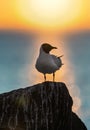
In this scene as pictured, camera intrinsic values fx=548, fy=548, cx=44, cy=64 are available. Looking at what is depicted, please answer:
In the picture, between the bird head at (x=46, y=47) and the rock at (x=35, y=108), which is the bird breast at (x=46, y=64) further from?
the rock at (x=35, y=108)

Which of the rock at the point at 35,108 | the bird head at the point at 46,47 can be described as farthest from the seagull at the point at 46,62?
the rock at the point at 35,108

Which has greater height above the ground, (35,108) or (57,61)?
(57,61)

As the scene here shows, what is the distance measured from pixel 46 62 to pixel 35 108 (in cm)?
278

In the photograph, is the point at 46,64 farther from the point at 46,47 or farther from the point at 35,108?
the point at 35,108

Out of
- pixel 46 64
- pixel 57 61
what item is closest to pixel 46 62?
pixel 46 64

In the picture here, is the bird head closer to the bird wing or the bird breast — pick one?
the bird wing

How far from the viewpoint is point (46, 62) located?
1161 inches

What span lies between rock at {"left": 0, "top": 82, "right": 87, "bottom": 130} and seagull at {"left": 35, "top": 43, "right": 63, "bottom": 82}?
1.03 m

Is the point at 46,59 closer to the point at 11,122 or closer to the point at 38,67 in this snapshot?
the point at 38,67

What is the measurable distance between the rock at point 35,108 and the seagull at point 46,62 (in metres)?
1.03

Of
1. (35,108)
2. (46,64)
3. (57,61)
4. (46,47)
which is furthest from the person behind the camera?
(57,61)

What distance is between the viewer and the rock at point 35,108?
1097 inches

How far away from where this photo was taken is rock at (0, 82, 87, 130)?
27.9m

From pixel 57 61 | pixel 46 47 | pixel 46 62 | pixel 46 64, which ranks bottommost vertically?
pixel 46 64
